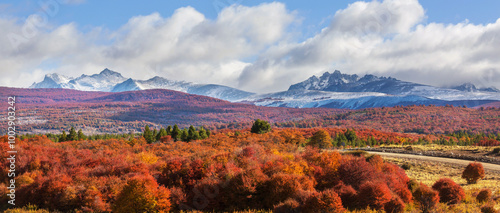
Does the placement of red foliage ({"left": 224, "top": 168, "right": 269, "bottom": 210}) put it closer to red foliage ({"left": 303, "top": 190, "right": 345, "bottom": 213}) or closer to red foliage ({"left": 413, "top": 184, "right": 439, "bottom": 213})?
red foliage ({"left": 303, "top": 190, "right": 345, "bottom": 213})

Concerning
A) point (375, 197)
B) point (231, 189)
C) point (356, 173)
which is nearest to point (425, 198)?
point (375, 197)

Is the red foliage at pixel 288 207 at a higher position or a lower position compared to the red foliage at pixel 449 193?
higher

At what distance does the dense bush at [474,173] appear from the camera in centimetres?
3609

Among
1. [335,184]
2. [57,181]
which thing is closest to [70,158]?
[57,181]

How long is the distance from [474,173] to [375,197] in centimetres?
2291

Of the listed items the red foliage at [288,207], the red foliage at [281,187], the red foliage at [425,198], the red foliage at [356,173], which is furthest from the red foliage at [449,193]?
the red foliage at [288,207]

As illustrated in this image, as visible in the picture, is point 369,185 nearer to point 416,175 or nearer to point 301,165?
point 301,165

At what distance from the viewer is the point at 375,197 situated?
20.1 meters

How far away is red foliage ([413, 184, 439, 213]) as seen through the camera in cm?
2112

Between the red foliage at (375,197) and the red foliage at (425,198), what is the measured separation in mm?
2482

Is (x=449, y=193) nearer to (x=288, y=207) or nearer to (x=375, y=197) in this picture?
(x=375, y=197)

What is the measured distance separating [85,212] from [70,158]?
21.5 metres

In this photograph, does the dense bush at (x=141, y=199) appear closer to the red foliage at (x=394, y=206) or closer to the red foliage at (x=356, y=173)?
the red foliage at (x=356, y=173)

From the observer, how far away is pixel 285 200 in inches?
813
